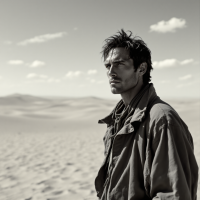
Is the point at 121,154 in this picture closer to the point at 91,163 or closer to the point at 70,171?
the point at 70,171

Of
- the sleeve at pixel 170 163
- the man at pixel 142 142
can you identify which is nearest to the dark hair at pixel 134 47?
the man at pixel 142 142

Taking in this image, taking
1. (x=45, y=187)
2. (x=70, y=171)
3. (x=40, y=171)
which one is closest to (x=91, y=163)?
(x=70, y=171)

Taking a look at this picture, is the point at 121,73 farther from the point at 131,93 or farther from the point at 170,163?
the point at 170,163

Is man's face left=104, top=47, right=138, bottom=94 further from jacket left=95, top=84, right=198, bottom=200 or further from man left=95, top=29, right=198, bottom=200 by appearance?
jacket left=95, top=84, right=198, bottom=200

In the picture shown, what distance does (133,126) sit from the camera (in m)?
1.58

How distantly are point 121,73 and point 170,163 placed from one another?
2.77ft

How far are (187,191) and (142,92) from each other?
32.6 inches

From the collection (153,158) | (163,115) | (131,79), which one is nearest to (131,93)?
(131,79)

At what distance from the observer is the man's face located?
1.84 metres

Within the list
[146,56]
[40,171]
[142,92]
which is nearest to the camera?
[142,92]

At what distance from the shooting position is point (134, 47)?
6.21ft

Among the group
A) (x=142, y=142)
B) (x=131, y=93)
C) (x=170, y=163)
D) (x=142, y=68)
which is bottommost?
(x=170, y=163)

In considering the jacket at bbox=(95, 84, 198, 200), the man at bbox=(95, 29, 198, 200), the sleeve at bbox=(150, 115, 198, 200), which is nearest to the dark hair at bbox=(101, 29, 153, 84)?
the man at bbox=(95, 29, 198, 200)

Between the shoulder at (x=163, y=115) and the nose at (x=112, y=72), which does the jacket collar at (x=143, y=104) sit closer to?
the shoulder at (x=163, y=115)
